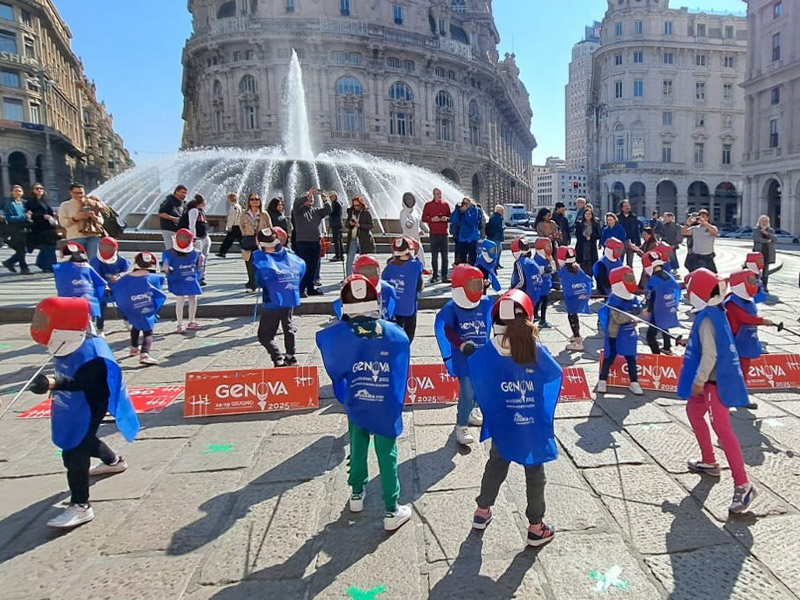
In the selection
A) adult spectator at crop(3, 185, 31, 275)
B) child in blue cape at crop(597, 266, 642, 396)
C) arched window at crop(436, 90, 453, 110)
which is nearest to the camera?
child in blue cape at crop(597, 266, 642, 396)

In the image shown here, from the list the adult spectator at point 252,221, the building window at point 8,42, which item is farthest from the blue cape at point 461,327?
the building window at point 8,42

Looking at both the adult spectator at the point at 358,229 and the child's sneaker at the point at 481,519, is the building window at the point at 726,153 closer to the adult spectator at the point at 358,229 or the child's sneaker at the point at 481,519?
the adult spectator at the point at 358,229

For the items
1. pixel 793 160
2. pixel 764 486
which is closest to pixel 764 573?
pixel 764 486

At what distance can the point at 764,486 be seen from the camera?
138 inches

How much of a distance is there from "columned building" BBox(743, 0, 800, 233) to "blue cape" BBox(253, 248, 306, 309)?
42563mm

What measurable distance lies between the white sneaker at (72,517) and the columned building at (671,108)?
60.7m

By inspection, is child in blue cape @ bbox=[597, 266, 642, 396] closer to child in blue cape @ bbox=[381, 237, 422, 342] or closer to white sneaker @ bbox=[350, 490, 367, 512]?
child in blue cape @ bbox=[381, 237, 422, 342]

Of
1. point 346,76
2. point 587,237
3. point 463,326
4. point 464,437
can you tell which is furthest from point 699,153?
point 464,437

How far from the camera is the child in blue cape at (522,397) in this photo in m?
Result: 2.87

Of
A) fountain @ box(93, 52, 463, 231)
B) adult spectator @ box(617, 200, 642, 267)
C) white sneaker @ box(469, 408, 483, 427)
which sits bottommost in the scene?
white sneaker @ box(469, 408, 483, 427)

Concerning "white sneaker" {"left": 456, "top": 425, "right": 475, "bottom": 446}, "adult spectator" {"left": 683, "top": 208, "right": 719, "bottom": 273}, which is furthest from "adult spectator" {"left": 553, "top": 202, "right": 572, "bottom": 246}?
"white sneaker" {"left": 456, "top": 425, "right": 475, "bottom": 446}

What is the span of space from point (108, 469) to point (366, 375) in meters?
2.04

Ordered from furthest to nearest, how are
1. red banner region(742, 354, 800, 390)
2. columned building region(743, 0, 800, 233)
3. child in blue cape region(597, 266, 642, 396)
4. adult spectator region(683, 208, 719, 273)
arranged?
columned building region(743, 0, 800, 233) → adult spectator region(683, 208, 719, 273) → red banner region(742, 354, 800, 390) → child in blue cape region(597, 266, 642, 396)

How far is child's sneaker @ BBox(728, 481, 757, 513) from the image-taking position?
3.15m
